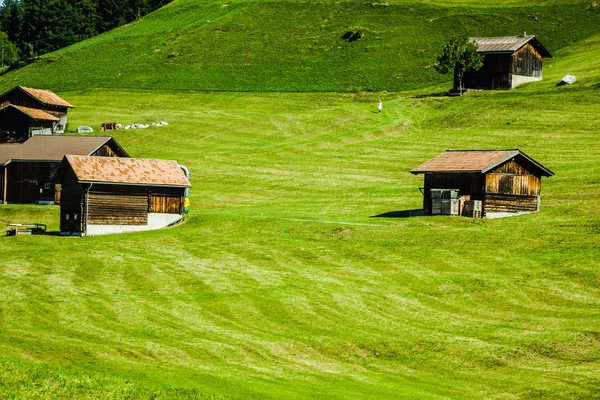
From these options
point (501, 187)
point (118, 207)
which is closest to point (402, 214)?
point (501, 187)

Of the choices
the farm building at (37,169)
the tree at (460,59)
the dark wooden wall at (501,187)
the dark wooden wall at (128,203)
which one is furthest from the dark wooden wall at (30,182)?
the tree at (460,59)

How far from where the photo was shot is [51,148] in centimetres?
10106

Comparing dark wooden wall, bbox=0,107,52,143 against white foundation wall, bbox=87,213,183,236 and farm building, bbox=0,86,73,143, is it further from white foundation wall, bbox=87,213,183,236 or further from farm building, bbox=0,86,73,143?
white foundation wall, bbox=87,213,183,236

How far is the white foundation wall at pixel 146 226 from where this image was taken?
8206 centimetres

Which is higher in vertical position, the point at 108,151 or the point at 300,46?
the point at 300,46

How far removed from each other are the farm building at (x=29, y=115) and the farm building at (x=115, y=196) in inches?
1067

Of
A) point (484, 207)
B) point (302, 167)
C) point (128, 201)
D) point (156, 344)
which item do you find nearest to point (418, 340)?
point (156, 344)

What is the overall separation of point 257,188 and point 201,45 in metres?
84.2

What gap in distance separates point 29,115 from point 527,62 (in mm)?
64869

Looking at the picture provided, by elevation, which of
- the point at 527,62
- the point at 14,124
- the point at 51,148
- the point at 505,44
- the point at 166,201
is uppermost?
the point at 505,44

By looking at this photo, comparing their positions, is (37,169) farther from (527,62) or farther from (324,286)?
(527,62)

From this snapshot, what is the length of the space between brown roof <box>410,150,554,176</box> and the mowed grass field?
13.1 ft

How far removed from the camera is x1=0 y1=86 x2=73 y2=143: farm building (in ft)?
374

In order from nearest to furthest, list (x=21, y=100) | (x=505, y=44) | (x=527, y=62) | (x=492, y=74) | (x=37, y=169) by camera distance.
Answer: (x=37, y=169) → (x=21, y=100) → (x=492, y=74) → (x=527, y=62) → (x=505, y=44)
